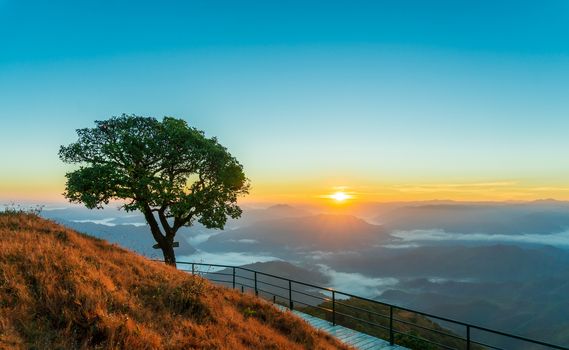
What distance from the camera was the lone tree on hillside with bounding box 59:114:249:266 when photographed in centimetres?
2678

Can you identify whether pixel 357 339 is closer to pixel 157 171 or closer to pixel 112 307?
pixel 112 307

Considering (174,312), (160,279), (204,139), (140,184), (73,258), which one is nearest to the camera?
(174,312)

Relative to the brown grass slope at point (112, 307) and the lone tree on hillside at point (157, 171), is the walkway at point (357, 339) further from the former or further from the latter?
the lone tree on hillside at point (157, 171)

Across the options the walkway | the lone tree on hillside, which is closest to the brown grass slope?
the walkway

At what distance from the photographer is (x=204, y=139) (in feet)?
97.1

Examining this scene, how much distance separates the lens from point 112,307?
962cm

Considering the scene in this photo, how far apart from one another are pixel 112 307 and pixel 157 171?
20.3m

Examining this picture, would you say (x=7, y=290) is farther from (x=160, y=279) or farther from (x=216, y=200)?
(x=216, y=200)

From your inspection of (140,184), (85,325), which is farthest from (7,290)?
(140,184)

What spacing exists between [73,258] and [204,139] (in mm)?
18452

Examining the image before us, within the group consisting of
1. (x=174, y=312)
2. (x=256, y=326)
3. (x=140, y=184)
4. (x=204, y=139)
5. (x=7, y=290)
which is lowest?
(x=256, y=326)

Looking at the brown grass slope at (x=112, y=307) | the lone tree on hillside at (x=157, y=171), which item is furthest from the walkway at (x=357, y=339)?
the lone tree on hillside at (x=157, y=171)

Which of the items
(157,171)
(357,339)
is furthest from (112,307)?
(157,171)

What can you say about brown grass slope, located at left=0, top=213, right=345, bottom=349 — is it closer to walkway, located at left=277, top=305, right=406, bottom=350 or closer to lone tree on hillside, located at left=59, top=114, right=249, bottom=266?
walkway, located at left=277, top=305, right=406, bottom=350
